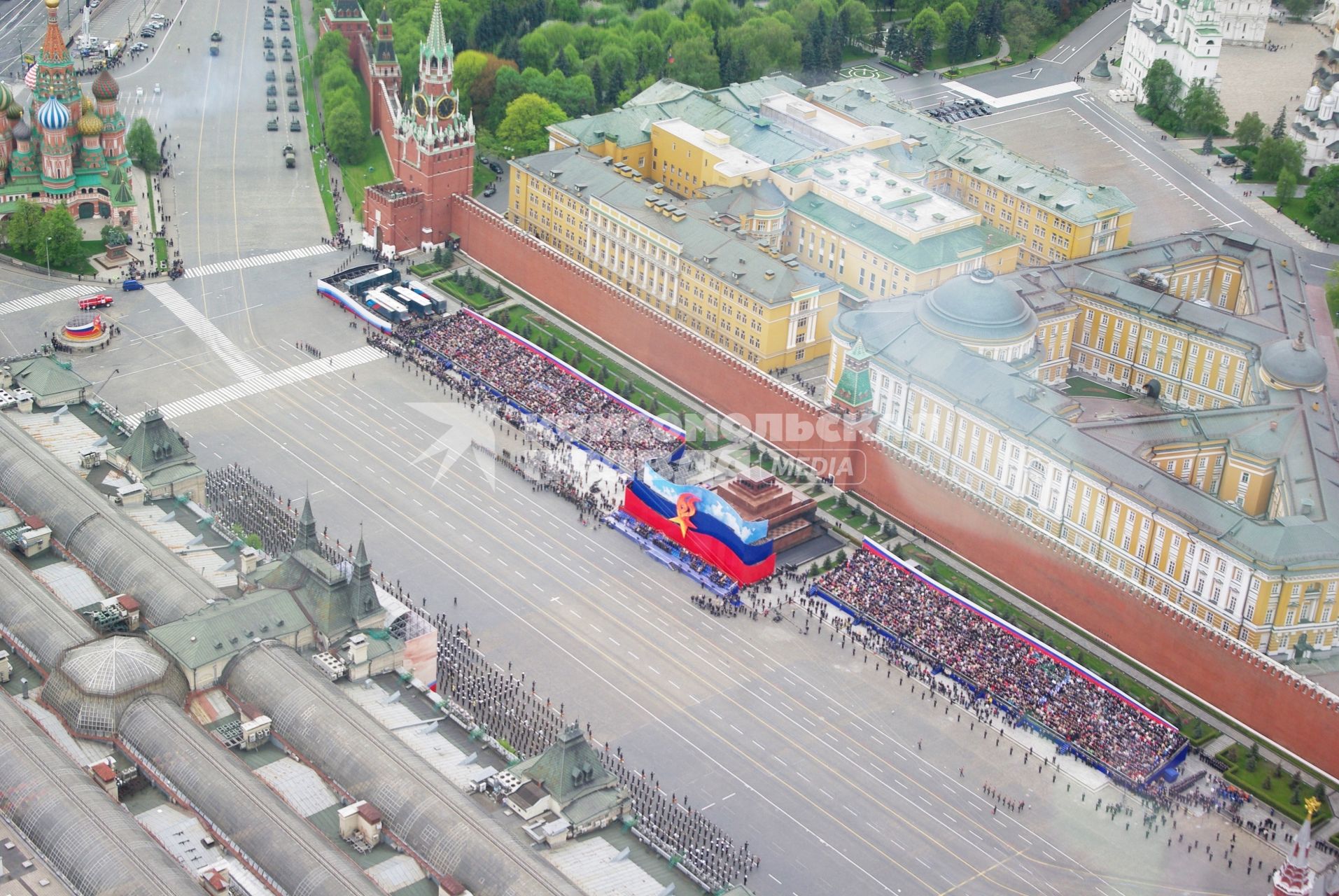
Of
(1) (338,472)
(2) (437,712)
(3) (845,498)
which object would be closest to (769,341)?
(3) (845,498)

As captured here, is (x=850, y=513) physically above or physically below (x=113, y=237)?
below

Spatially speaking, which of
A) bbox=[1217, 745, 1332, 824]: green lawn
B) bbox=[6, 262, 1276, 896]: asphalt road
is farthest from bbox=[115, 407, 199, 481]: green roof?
bbox=[1217, 745, 1332, 824]: green lawn

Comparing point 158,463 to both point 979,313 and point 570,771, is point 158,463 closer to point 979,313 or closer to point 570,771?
point 570,771

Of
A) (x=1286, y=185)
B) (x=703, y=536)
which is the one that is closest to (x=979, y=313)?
(x=703, y=536)

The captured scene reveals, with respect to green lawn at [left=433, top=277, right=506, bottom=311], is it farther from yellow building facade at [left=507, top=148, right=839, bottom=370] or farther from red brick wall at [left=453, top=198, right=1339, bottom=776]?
yellow building facade at [left=507, top=148, right=839, bottom=370]

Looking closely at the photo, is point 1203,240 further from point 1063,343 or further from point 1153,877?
point 1153,877
